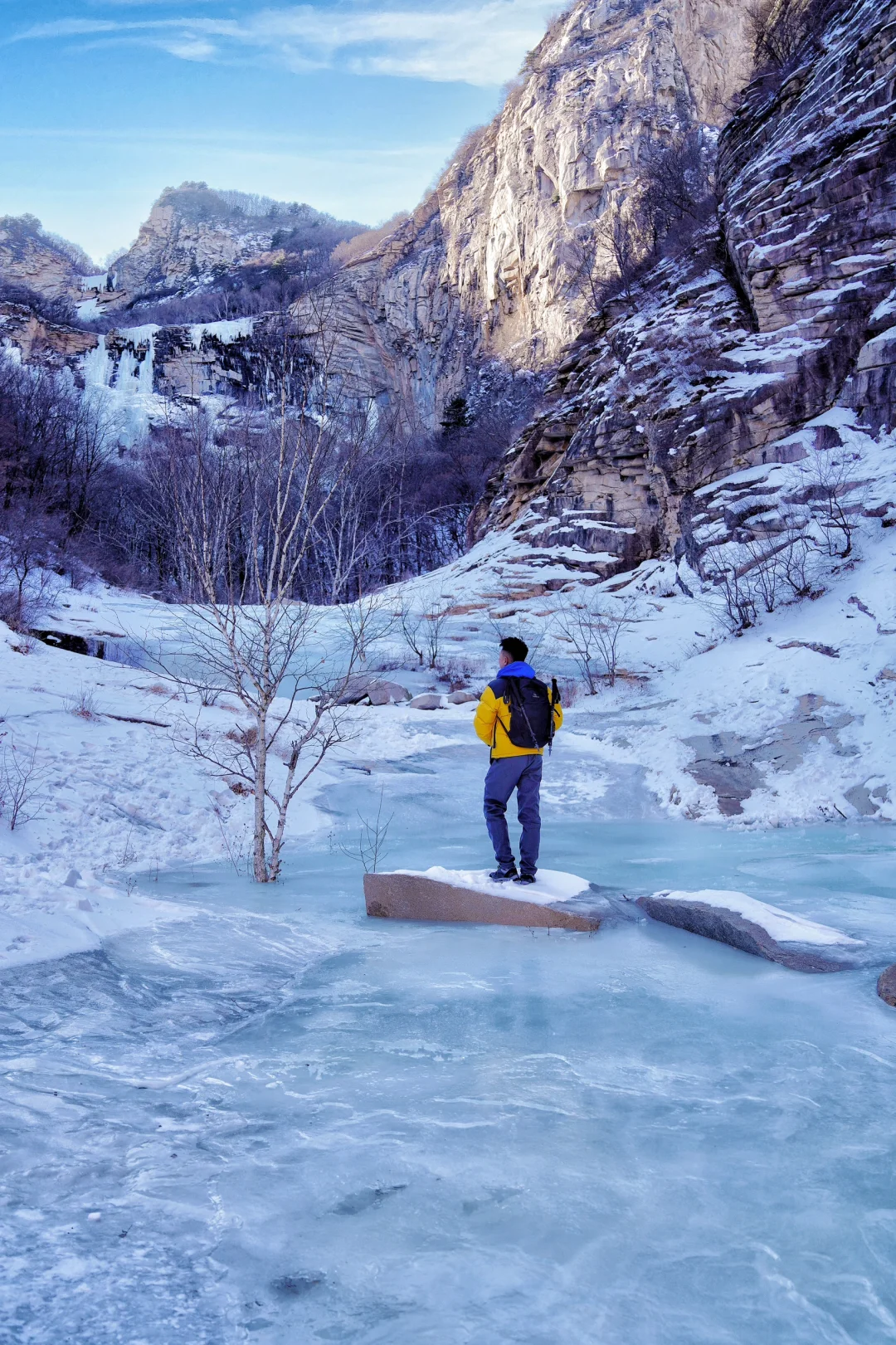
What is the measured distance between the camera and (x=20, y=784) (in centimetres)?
754

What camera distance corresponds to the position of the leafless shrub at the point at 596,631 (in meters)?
16.6

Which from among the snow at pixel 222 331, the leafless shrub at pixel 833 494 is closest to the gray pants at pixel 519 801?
the leafless shrub at pixel 833 494

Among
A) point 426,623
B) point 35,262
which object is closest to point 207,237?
point 35,262

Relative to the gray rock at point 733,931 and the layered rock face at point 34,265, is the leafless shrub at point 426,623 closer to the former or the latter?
the gray rock at point 733,931

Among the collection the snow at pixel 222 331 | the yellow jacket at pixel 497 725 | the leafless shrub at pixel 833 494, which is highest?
the snow at pixel 222 331

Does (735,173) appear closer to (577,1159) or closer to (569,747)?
(569,747)

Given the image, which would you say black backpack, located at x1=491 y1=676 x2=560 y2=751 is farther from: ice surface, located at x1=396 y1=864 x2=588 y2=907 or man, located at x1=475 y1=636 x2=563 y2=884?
ice surface, located at x1=396 y1=864 x2=588 y2=907

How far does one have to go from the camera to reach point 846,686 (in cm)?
1069

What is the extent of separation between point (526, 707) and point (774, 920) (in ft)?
6.70

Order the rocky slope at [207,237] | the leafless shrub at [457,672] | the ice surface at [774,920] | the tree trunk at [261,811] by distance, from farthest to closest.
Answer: the rocky slope at [207,237], the leafless shrub at [457,672], the tree trunk at [261,811], the ice surface at [774,920]

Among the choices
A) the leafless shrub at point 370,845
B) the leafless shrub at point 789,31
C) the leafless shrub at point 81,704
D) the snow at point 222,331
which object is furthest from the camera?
the snow at point 222,331

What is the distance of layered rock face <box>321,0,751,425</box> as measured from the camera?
4178 cm

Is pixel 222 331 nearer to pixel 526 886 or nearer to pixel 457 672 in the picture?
pixel 457 672

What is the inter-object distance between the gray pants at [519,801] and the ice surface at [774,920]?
1.06 metres
